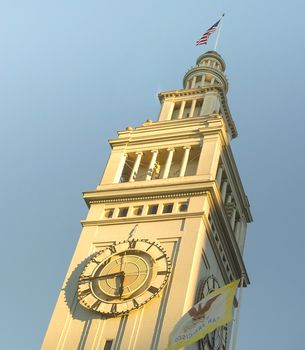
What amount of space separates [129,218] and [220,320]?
1332 cm

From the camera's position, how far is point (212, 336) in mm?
42000

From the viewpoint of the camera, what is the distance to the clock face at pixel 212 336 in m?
40.6

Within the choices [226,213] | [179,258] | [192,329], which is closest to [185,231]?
[179,258]

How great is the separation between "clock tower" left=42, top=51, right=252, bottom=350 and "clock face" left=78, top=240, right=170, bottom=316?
57 mm

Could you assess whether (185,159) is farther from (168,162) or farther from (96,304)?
(96,304)

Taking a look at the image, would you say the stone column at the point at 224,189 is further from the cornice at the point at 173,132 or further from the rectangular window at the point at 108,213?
the rectangular window at the point at 108,213

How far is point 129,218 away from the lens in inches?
1783

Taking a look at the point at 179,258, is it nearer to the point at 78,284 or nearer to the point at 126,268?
the point at 126,268

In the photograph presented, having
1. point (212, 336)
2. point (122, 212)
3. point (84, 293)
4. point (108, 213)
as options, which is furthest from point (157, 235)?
point (212, 336)

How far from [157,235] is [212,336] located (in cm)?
657

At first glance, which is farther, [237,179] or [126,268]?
[237,179]

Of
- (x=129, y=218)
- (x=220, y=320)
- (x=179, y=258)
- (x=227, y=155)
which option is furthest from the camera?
(x=227, y=155)

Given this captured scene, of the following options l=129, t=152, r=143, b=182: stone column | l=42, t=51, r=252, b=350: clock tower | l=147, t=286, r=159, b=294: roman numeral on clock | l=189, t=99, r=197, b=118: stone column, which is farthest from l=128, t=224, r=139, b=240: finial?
l=189, t=99, r=197, b=118: stone column

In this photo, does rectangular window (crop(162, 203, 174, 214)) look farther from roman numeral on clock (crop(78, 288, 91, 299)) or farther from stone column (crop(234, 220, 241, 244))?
stone column (crop(234, 220, 241, 244))
